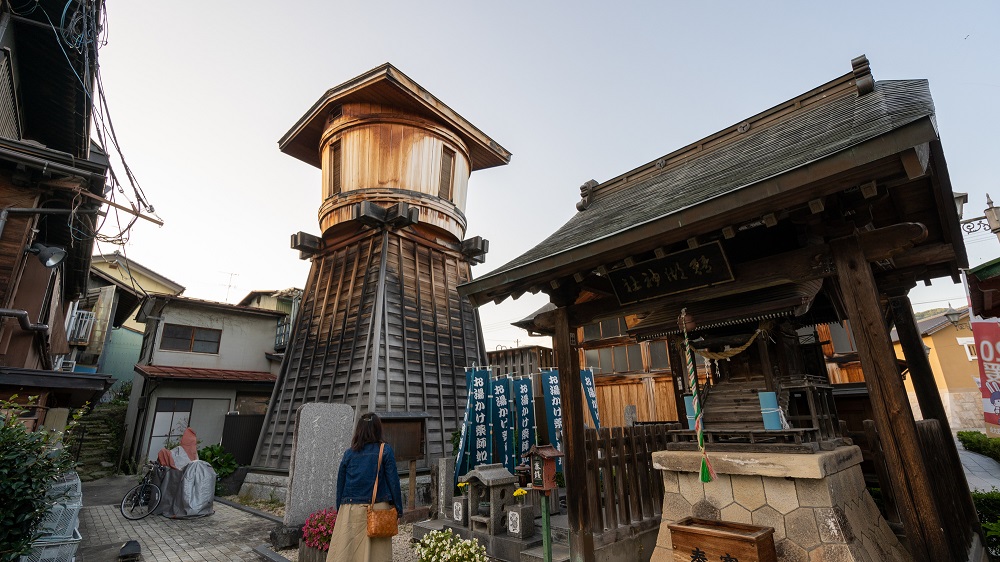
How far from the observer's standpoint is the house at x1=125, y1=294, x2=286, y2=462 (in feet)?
60.3

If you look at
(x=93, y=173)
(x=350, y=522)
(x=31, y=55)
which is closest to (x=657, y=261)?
(x=350, y=522)

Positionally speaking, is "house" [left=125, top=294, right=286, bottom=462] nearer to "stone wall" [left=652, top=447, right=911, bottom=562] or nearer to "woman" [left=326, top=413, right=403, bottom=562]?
"woman" [left=326, top=413, right=403, bottom=562]

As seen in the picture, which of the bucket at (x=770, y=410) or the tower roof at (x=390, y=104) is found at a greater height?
the tower roof at (x=390, y=104)

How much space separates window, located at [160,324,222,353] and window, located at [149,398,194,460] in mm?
3188

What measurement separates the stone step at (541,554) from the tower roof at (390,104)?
14522 millimetres

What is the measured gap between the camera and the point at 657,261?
19.2 ft

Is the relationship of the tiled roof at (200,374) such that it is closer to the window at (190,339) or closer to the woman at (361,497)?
the window at (190,339)

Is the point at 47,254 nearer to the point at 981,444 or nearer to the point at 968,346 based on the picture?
the point at 981,444

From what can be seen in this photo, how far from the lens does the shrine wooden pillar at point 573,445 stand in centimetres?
605

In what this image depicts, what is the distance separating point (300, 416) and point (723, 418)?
26.2ft

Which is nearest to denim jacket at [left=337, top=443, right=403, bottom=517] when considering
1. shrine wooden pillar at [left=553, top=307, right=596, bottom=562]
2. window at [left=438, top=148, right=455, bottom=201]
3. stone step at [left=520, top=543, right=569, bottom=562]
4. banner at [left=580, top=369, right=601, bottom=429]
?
stone step at [left=520, top=543, right=569, bottom=562]

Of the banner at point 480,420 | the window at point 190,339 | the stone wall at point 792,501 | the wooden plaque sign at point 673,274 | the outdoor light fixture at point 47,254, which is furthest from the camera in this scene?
the window at point 190,339

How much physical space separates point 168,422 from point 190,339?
446cm

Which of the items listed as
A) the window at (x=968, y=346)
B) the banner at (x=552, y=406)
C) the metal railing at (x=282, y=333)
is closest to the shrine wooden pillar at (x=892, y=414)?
the banner at (x=552, y=406)
